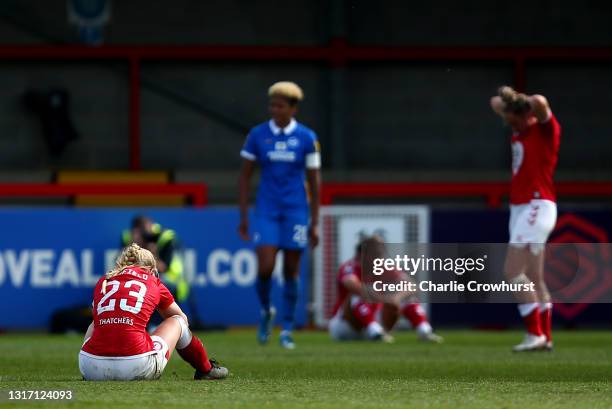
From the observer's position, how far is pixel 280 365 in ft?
27.8

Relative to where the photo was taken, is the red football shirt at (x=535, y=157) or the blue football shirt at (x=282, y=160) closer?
the red football shirt at (x=535, y=157)

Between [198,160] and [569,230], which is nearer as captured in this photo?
[569,230]

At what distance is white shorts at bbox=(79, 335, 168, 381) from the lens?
655cm

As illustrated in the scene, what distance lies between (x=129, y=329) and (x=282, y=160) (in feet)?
13.9

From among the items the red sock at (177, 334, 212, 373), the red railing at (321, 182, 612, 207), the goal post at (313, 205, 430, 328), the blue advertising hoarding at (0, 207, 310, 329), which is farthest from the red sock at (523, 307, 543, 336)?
the red railing at (321, 182, 612, 207)

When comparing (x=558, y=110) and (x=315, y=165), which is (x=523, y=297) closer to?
(x=315, y=165)

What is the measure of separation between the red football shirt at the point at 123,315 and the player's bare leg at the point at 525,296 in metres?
3.87

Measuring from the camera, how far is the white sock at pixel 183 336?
22.1 feet

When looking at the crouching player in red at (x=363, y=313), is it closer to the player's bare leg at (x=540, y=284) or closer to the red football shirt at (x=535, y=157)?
the player's bare leg at (x=540, y=284)

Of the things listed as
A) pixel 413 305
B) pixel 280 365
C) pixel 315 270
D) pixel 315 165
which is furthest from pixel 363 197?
pixel 280 365

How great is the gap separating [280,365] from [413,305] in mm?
4708

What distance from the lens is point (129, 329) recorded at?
255 inches

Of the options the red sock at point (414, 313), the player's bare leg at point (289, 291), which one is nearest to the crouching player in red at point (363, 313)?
the red sock at point (414, 313)

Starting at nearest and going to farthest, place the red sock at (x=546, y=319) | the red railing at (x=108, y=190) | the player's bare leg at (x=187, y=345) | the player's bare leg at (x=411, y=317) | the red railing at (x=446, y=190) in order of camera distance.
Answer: the player's bare leg at (x=187, y=345) → the red sock at (x=546, y=319) → the player's bare leg at (x=411, y=317) → the red railing at (x=108, y=190) → the red railing at (x=446, y=190)
